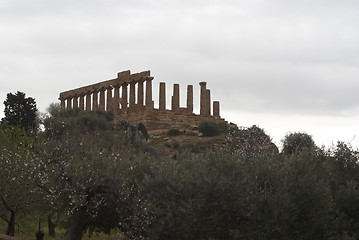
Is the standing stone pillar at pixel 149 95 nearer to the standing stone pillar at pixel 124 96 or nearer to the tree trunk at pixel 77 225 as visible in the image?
the standing stone pillar at pixel 124 96

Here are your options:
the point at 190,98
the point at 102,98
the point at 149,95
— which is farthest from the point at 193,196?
the point at 102,98

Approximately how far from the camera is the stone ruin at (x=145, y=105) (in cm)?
6475

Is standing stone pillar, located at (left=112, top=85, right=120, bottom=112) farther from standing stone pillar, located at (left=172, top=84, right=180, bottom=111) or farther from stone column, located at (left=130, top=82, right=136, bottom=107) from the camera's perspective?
standing stone pillar, located at (left=172, top=84, right=180, bottom=111)

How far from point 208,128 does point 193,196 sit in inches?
1575

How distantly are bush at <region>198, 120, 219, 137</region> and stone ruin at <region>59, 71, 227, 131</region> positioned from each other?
3.18m

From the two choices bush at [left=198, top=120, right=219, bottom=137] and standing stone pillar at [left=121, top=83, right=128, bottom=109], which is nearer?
bush at [left=198, top=120, right=219, bottom=137]

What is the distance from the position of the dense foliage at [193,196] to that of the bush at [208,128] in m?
36.7

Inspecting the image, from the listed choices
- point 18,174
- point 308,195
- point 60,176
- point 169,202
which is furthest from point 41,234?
point 308,195

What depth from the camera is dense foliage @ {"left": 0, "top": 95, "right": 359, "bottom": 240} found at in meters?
20.6

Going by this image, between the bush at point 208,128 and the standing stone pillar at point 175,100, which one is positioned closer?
the bush at point 208,128

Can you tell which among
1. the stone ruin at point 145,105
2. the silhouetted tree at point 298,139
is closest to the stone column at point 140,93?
the stone ruin at point 145,105

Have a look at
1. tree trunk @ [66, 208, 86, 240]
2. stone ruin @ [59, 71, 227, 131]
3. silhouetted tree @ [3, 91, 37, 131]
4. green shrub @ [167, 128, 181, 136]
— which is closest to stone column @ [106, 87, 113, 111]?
stone ruin @ [59, 71, 227, 131]

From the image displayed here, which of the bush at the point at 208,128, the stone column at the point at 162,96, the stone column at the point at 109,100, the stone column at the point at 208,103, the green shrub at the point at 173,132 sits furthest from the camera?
the stone column at the point at 208,103

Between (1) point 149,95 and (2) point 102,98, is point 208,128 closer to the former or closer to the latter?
(1) point 149,95
